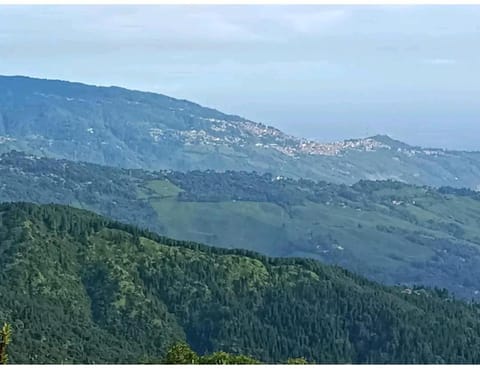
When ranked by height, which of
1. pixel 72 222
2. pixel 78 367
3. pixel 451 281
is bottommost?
pixel 451 281

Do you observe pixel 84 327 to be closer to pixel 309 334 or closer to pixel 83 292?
pixel 83 292

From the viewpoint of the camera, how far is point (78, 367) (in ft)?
23.5

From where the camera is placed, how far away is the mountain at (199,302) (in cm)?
9481

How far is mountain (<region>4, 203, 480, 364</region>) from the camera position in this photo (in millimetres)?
94812

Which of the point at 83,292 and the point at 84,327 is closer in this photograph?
the point at 84,327

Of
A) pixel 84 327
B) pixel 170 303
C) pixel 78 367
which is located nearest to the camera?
pixel 78 367

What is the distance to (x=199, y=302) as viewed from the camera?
10562 cm

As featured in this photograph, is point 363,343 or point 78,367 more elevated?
point 78,367

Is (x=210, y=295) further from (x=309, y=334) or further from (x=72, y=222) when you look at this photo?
(x=72, y=222)

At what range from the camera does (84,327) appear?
90500mm

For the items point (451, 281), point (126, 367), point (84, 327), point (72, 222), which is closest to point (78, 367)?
point (126, 367)

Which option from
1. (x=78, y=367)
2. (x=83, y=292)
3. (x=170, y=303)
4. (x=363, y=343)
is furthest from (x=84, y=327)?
(x=78, y=367)

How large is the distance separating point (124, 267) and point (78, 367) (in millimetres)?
99852

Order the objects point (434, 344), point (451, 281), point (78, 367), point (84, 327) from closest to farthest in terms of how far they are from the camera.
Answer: point (78, 367), point (84, 327), point (434, 344), point (451, 281)
